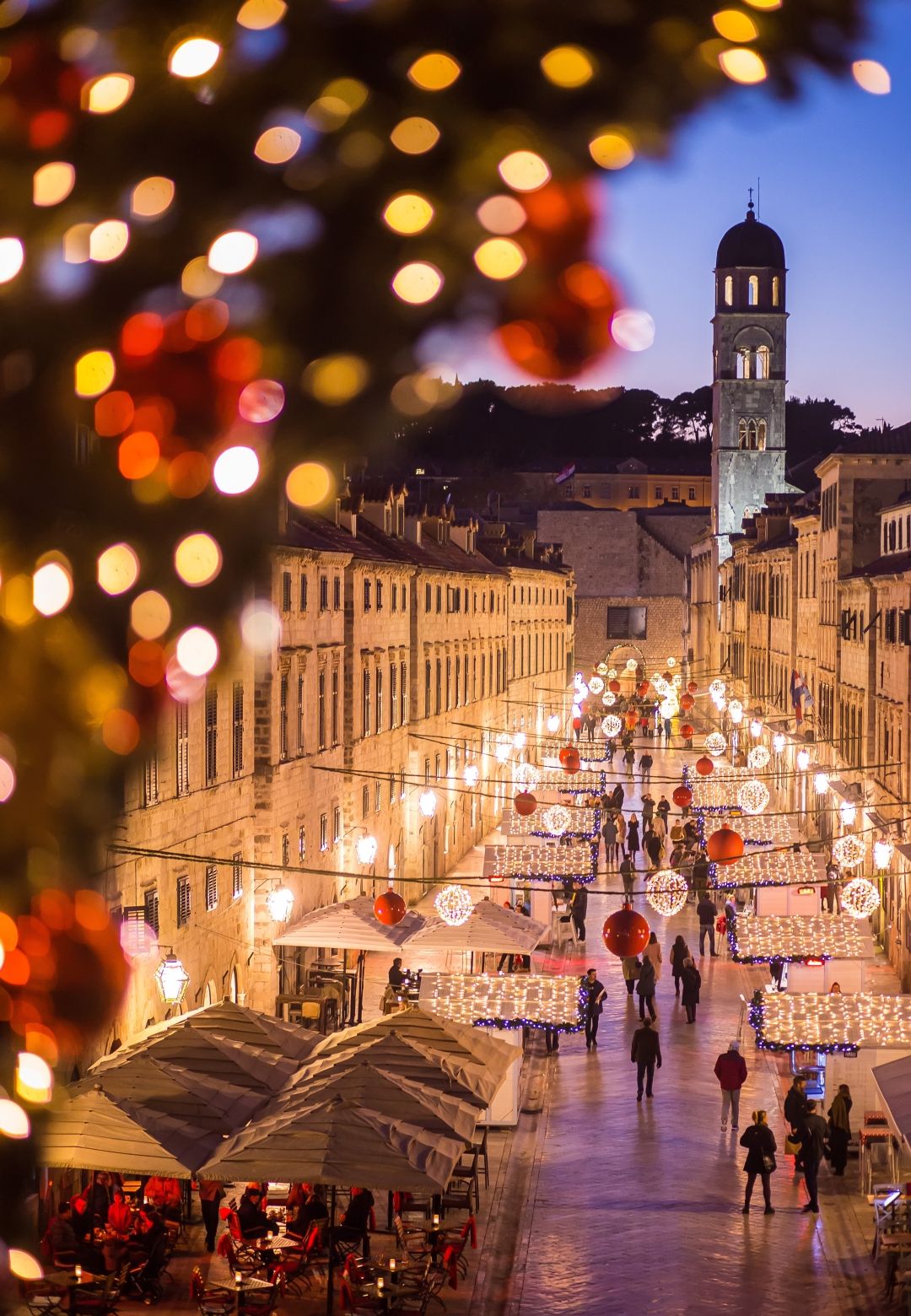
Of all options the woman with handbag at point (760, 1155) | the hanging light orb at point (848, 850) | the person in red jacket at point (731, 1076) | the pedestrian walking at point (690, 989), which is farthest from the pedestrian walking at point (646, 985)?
the woman with handbag at point (760, 1155)

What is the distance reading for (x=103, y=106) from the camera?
3260 millimetres

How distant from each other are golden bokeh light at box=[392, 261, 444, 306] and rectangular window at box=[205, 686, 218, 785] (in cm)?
2342

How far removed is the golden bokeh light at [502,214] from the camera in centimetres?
322

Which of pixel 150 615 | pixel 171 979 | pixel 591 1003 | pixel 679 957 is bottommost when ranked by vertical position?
pixel 591 1003

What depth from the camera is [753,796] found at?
39.2 meters

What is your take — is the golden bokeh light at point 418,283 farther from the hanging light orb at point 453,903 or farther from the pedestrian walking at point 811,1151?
the hanging light orb at point 453,903

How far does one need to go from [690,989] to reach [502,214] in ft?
93.6

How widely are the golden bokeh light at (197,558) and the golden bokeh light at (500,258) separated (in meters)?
0.77

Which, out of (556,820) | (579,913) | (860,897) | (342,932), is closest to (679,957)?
(860,897)

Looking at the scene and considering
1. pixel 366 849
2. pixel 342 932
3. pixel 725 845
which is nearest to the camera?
pixel 725 845

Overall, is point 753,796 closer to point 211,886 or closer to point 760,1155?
point 211,886

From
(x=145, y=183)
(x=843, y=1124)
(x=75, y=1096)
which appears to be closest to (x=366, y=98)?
(x=145, y=183)

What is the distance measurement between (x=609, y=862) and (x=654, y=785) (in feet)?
72.8

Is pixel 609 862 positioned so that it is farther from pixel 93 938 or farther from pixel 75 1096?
pixel 93 938
